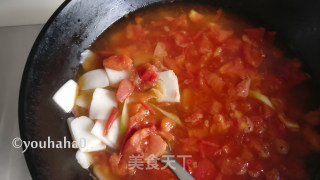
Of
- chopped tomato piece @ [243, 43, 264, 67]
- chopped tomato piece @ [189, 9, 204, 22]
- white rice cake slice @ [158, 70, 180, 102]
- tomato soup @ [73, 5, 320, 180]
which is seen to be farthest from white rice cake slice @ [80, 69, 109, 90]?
chopped tomato piece @ [243, 43, 264, 67]

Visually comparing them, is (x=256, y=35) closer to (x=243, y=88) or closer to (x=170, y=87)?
(x=243, y=88)

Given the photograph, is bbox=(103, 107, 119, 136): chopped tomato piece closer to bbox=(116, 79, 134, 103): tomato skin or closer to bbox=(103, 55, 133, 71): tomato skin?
bbox=(116, 79, 134, 103): tomato skin

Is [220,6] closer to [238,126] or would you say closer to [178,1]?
[178,1]

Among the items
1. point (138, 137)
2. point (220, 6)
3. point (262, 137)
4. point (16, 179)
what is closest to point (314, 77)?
point (262, 137)

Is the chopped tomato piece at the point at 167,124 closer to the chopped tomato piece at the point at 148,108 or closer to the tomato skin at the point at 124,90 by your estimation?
the chopped tomato piece at the point at 148,108

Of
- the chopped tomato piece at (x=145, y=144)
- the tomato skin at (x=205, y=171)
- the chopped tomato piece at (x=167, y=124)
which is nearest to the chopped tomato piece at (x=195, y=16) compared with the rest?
the chopped tomato piece at (x=167, y=124)
